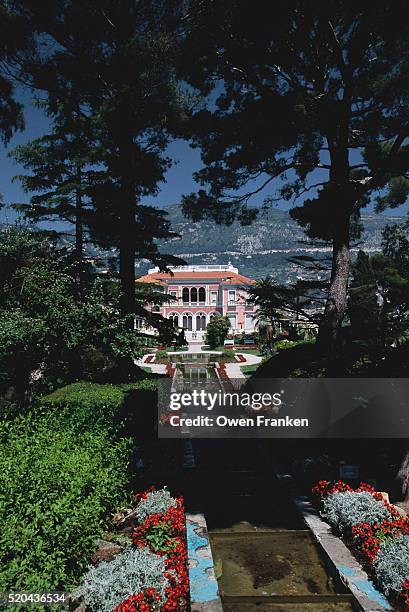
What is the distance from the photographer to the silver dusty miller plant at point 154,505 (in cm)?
664

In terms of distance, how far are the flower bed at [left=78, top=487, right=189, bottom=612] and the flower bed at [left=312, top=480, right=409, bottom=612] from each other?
224cm

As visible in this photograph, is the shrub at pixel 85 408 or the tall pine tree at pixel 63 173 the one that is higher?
the tall pine tree at pixel 63 173

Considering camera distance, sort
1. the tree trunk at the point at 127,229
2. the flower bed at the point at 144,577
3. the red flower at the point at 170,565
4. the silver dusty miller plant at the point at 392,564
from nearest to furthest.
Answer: the red flower at the point at 170,565, the flower bed at the point at 144,577, the silver dusty miller plant at the point at 392,564, the tree trunk at the point at 127,229

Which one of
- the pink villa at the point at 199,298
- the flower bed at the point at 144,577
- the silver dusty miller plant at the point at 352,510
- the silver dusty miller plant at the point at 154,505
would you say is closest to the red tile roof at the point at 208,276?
the pink villa at the point at 199,298

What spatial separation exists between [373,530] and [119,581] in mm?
3521

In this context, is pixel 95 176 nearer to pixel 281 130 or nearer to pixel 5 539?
pixel 281 130

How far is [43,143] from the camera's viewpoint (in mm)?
17359

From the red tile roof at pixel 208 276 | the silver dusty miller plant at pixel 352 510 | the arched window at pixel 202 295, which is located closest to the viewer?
the silver dusty miller plant at pixel 352 510

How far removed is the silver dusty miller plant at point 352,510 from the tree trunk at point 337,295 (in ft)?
13.8

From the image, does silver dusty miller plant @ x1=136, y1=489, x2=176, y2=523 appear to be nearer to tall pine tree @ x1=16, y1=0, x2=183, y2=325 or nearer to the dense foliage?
the dense foliage

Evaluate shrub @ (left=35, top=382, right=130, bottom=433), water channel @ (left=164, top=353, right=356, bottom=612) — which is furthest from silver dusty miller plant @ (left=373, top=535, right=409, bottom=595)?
shrub @ (left=35, top=382, right=130, bottom=433)

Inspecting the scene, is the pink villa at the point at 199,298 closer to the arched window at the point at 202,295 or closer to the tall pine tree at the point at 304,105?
the arched window at the point at 202,295

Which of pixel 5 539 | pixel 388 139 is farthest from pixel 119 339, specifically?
pixel 388 139

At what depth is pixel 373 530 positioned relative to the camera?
20.9 ft
